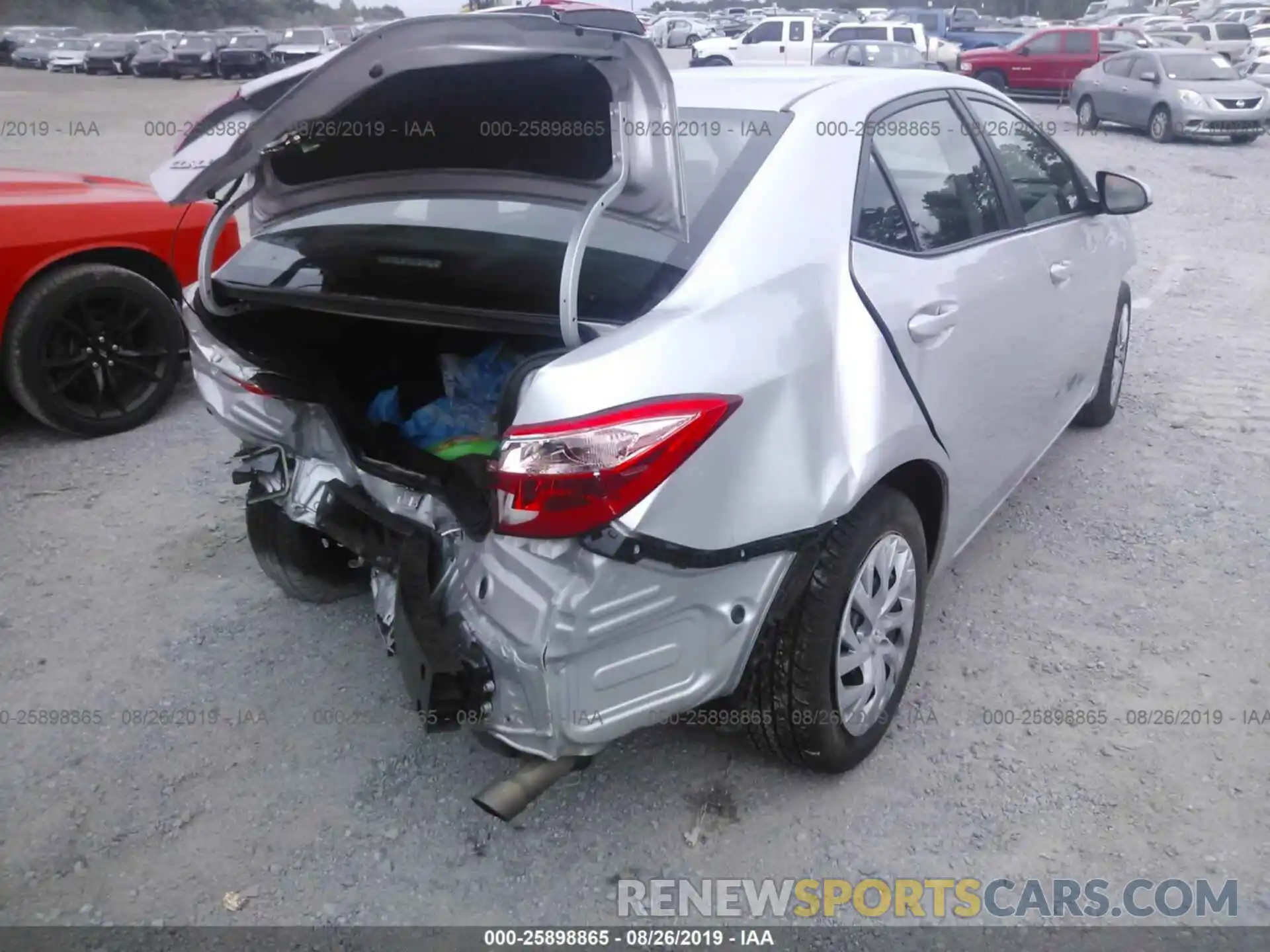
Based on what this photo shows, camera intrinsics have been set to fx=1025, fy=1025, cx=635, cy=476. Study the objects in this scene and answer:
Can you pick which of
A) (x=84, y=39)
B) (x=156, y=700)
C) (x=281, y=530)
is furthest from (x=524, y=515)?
(x=84, y=39)

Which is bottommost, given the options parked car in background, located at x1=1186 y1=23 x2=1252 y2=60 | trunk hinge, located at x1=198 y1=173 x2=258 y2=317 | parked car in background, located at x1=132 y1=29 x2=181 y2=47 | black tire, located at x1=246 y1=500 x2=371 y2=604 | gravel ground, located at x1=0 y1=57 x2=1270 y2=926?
parked car in background, located at x1=1186 y1=23 x2=1252 y2=60

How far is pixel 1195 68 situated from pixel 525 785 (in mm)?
18991

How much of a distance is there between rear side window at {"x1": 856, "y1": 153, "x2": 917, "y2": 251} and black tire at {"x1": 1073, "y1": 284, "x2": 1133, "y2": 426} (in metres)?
2.31

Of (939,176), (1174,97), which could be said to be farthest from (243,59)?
(939,176)

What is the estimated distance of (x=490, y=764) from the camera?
9.16ft

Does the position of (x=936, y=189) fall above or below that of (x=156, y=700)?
above

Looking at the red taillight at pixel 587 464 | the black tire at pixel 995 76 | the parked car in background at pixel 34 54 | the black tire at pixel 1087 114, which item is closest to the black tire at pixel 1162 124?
the black tire at pixel 1087 114

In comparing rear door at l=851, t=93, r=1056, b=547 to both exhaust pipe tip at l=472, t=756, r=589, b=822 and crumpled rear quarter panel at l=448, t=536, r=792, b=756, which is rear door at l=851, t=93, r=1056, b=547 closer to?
crumpled rear quarter panel at l=448, t=536, r=792, b=756

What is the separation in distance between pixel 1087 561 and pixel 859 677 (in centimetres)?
162

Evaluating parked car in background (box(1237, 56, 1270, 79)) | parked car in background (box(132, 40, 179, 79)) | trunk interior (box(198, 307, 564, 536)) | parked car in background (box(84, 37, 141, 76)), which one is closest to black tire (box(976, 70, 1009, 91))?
parked car in background (box(1237, 56, 1270, 79))

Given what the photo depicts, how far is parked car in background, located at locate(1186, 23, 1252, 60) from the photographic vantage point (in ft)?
99.9

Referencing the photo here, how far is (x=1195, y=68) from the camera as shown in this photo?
16.9m

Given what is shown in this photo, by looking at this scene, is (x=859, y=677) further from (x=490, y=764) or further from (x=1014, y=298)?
→ (x=1014, y=298)

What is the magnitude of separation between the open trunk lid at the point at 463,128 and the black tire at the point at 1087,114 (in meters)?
18.0
